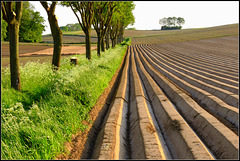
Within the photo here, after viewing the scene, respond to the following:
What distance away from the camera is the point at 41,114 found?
11.7 feet

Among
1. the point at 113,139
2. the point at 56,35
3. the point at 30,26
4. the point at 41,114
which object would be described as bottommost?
the point at 113,139

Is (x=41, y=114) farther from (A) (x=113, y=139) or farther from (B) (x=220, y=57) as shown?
(B) (x=220, y=57)

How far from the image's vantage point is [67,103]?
14.4 feet

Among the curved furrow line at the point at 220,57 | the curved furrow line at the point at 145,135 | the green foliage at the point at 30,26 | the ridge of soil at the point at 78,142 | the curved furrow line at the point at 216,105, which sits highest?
the green foliage at the point at 30,26

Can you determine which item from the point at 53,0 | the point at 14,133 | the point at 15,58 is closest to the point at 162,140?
the point at 14,133

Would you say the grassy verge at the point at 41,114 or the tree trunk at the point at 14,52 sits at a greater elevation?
the tree trunk at the point at 14,52

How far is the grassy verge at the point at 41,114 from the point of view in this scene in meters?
2.81

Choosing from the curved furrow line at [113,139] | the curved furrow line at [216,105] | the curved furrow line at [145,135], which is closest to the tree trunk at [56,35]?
the curved furrow line at [113,139]

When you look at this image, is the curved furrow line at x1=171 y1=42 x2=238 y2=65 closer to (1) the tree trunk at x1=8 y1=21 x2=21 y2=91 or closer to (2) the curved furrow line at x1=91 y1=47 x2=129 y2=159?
(2) the curved furrow line at x1=91 y1=47 x2=129 y2=159

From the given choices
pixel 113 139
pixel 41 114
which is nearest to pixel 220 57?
pixel 113 139

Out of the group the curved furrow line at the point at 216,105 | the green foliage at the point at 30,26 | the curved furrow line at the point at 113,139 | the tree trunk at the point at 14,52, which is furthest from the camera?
the green foliage at the point at 30,26

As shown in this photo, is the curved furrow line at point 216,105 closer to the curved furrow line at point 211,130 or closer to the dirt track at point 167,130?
the dirt track at point 167,130

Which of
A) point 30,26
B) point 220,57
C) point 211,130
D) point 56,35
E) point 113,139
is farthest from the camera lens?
point 30,26

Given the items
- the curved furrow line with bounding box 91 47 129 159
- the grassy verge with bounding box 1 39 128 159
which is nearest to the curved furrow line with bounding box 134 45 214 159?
the curved furrow line with bounding box 91 47 129 159
